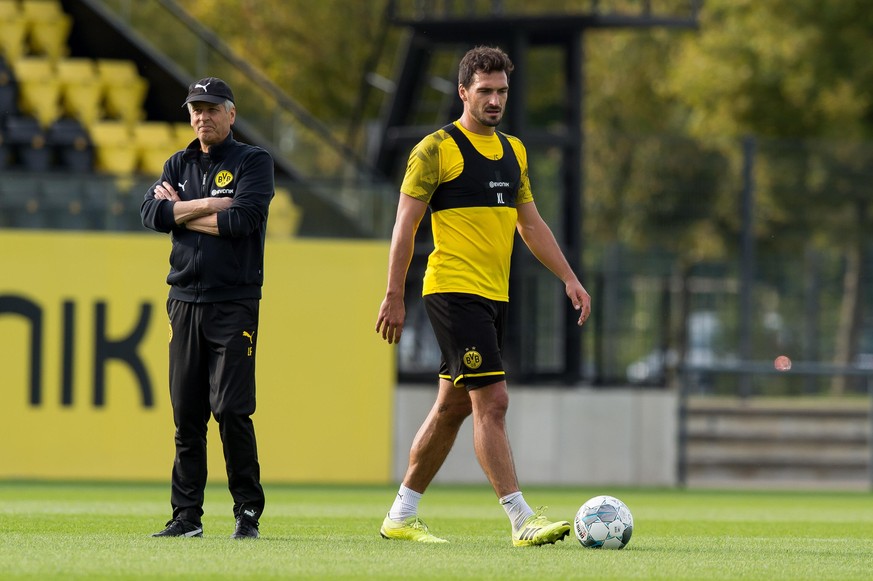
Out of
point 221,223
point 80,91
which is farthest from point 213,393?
point 80,91

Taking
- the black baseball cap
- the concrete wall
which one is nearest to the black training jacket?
the black baseball cap

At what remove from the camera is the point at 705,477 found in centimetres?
1811

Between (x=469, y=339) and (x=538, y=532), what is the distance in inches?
37.8

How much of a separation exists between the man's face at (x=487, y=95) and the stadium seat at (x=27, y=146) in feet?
36.2

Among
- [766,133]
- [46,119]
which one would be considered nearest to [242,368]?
[46,119]

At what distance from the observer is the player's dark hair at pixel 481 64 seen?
8.30 m

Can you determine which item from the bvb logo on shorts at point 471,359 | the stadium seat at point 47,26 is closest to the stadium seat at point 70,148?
the stadium seat at point 47,26

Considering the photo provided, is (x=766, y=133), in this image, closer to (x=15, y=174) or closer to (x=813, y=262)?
(x=813, y=262)

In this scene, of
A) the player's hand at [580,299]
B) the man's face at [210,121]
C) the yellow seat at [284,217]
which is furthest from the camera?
the yellow seat at [284,217]

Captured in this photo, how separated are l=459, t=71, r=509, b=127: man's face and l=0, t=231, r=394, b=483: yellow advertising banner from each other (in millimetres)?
8393

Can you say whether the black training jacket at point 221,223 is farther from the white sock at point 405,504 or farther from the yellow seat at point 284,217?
the yellow seat at point 284,217

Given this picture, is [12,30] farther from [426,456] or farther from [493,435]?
[493,435]

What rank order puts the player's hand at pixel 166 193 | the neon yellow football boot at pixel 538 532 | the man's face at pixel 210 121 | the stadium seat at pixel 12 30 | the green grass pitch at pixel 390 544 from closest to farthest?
the green grass pitch at pixel 390 544, the neon yellow football boot at pixel 538 532, the man's face at pixel 210 121, the player's hand at pixel 166 193, the stadium seat at pixel 12 30

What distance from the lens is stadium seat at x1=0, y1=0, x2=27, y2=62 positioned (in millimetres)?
20438
